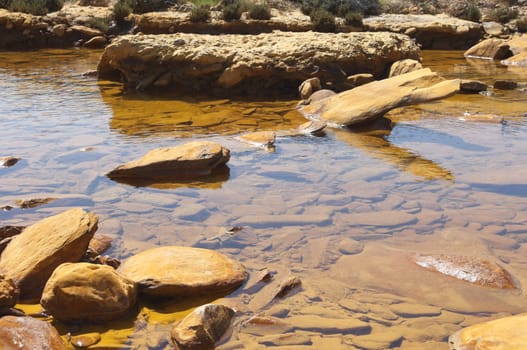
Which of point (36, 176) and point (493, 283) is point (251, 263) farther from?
point (36, 176)

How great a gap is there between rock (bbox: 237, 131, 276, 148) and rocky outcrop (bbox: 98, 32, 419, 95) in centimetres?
223

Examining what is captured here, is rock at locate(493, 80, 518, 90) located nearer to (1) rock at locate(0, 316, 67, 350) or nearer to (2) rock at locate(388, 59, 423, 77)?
(2) rock at locate(388, 59, 423, 77)

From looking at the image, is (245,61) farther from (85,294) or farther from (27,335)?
(27,335)

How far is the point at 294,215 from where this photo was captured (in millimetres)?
3895

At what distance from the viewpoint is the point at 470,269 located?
3.09 meters

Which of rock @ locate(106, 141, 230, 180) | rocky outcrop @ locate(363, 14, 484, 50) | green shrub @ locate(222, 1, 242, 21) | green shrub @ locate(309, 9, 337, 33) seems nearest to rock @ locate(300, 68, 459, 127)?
rock @ locate(106, 141, 230, 180)

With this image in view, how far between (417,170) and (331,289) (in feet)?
6.79

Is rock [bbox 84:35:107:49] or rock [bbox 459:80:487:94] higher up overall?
rock [bbox 84:35:107:49]

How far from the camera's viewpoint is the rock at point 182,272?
283cm

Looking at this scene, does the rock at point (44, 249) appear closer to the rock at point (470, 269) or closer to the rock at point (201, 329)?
the rock at point (201, 329)

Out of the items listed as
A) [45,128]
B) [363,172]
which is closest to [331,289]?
[363,172]

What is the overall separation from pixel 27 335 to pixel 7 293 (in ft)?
0.92

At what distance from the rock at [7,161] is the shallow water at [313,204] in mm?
85

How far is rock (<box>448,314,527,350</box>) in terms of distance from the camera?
228 centimetres
